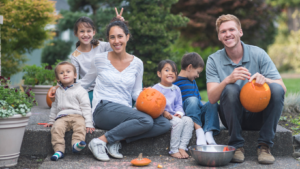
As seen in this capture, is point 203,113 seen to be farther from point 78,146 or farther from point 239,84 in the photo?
point 78,146

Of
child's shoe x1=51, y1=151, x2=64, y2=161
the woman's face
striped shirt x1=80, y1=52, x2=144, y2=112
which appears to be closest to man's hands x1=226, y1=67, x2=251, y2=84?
striped shirt x1=80, y1=52, x2=144, y2=112

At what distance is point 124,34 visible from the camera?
11.0ft

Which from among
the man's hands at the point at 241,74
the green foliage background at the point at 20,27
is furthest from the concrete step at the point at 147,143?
the green foliage background at the point at 20,27

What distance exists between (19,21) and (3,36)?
0.43 meters

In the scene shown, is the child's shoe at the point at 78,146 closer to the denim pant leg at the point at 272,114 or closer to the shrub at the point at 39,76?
the denim pant leg at the point at 272,114

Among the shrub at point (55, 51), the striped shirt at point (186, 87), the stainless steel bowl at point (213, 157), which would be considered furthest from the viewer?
the shrub at point (55, 51)

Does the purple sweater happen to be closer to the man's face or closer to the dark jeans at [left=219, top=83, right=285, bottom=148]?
the dark jeans at [left=219, top=83, right=285, bottom=148]

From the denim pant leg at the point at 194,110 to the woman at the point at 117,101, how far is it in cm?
32

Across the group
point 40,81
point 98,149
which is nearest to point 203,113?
point 98,149

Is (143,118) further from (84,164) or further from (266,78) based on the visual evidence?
(266,78)

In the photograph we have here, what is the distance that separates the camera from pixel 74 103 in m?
3.26

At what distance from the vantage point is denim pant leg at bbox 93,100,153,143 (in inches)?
118

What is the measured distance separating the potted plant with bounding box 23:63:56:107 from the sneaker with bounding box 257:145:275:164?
148 inches

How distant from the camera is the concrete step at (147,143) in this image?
3.21 metres
